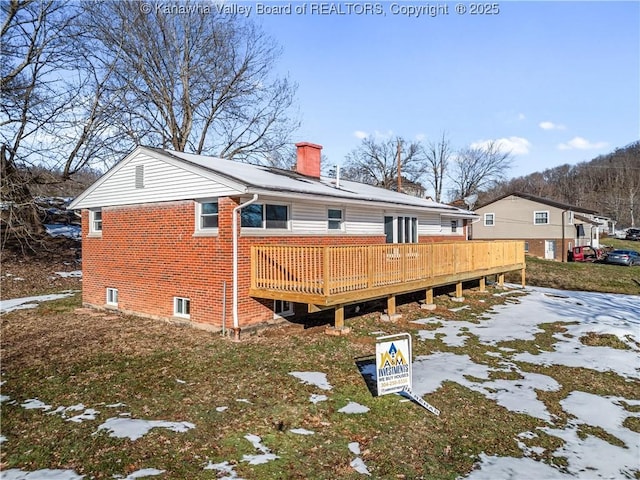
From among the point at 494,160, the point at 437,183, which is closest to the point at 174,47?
the point at 437,183

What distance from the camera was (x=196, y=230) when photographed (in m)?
10.4

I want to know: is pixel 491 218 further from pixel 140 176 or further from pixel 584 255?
pixel 140 176

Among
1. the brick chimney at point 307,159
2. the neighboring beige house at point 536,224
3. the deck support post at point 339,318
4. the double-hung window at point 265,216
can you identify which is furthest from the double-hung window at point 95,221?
the neighboring beige house at point 536,224

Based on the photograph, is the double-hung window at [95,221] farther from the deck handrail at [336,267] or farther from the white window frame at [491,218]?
the white window frame at [491,218]

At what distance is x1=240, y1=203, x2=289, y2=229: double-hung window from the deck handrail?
673 millimetres

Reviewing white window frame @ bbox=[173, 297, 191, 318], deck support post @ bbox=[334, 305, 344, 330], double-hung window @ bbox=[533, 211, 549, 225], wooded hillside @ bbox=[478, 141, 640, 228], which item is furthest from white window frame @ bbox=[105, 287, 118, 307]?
wooded hillside @ bbox=[478, 141, 640, 228]

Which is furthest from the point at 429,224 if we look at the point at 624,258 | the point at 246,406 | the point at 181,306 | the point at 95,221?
the point at 624,258

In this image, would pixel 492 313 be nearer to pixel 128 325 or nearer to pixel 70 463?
pixel 128 325

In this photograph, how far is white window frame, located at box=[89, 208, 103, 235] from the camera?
44.2 ft

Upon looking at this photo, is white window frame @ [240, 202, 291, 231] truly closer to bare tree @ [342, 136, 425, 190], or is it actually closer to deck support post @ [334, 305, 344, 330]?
deck support post @ [334, 305, 344, 330]

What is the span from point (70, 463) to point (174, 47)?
90.5ft

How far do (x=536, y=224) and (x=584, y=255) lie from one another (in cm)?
458

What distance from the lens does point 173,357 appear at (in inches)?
321

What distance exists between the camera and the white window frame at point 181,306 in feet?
35.3
